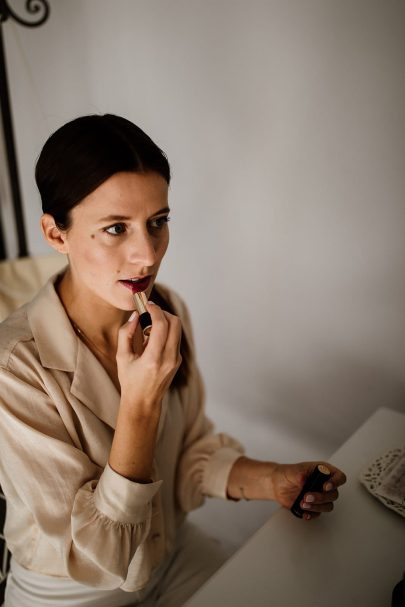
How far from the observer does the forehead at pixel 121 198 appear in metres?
0.66

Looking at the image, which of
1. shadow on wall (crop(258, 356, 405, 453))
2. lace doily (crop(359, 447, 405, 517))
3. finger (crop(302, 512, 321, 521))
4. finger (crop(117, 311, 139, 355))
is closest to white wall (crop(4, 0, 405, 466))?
shadow on wall (crop(258, 356, 405, 453))

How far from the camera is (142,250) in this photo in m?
0.69

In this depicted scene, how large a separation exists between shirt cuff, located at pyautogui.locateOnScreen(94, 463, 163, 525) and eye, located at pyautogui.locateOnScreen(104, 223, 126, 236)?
34cm

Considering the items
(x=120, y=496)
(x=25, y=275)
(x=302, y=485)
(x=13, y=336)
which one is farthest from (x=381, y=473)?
(x=25, y=275)

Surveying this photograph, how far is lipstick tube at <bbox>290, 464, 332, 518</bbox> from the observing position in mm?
709

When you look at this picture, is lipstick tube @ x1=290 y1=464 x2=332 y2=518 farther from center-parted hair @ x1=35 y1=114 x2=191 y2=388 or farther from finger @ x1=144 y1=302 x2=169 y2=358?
center-parted hair @ x1=35 y1=114 x2=191 y2=388

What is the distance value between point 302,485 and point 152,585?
0.37m

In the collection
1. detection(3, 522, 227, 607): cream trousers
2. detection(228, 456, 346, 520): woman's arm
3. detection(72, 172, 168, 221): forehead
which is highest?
detection(72, 172, 168, 221): forehead

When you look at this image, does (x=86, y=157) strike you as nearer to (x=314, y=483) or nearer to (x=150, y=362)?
(x=150, y=362)

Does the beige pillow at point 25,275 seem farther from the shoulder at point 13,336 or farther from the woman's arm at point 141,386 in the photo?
the woman's arm at point 141,386

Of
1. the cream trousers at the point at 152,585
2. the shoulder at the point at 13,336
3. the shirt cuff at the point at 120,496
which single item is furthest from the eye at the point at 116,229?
the cream trousers at the point at 152,585

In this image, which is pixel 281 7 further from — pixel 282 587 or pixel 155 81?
pixel 282 587

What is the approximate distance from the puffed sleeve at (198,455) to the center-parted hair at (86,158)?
1.31 ft

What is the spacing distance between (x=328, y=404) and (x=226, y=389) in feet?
1.17
